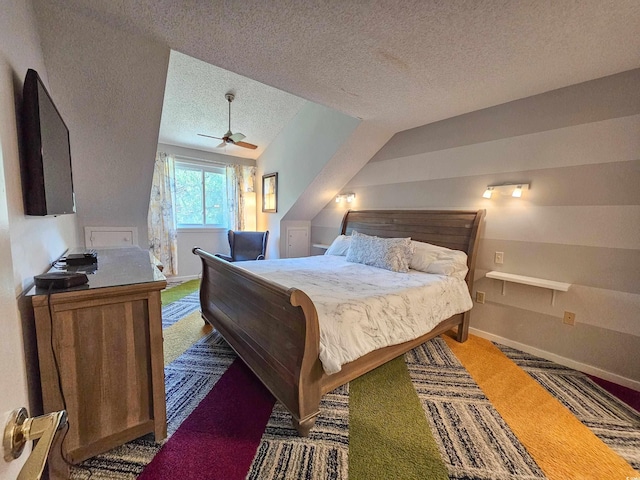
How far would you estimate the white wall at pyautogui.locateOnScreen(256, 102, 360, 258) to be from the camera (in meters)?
3.49

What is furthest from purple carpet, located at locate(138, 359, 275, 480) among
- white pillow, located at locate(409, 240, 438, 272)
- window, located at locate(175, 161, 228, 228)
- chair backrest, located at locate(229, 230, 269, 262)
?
window, located at locate(175, 161, 228, 228)

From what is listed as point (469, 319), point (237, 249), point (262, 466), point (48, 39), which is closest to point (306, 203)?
point (237, 249)

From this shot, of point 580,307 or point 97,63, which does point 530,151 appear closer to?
point 580,307

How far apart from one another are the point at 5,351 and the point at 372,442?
5.43 feet

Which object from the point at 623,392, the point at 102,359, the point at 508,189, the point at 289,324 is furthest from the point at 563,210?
the point at 102,359

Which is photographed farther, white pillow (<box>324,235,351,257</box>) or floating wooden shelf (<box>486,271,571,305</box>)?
white pillow (<box>324,235,351,257</box>)

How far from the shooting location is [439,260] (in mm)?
2738

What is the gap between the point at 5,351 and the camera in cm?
44

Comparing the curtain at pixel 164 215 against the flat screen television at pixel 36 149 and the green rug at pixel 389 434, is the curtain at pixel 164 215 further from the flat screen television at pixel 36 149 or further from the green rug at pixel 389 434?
the green rug at pixel 389 434

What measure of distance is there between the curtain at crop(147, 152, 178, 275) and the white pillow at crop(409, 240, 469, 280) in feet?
13.0

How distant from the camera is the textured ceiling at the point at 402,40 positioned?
146 cm

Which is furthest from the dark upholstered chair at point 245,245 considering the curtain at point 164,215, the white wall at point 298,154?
the curtain at point 164,215

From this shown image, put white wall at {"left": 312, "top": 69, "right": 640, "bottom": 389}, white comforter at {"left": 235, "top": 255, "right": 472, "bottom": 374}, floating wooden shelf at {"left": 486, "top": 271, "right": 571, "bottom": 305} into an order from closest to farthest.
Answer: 1. white comforter at {"left": 235, "top": 255, "right": 472, "bottom": 374}
2. white wall at {"left": 312, "top": 69, "right": 640, "bottom": 389}
3. floating wooden shelf at {"left": 486, "top": 271, "right": 571, "bottom": 305}

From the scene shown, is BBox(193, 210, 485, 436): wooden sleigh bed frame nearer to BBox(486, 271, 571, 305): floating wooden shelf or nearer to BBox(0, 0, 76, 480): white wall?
BBox(486, 271, 571, 305): floating wooden shelf
